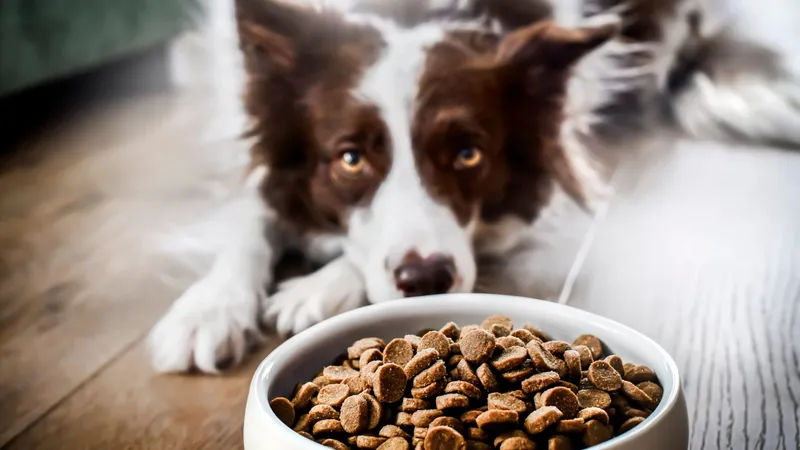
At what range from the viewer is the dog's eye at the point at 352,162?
2.89ft

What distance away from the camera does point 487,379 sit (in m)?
0.55

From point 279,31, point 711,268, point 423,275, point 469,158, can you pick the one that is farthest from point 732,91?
point 279,31

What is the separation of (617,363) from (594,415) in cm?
7

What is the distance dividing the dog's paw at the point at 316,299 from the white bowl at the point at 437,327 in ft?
0.75

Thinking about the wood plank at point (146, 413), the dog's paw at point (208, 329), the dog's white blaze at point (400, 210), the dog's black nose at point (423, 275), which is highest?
the dog's white blaze at point (400, 210)

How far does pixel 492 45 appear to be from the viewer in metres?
0.91

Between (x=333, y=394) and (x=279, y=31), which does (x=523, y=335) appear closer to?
(x=333, y=394)

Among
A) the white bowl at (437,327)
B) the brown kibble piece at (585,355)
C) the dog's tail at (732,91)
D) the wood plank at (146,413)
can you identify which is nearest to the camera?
the white bowl at (437,327)

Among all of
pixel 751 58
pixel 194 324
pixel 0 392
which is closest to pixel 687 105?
pixel 751 58

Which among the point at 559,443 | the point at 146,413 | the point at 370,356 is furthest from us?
the point at 146,413

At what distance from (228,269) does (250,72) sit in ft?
0.75

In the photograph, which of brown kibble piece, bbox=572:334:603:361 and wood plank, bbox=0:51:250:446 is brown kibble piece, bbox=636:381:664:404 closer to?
brown kibble piece, bbox=572:334:603:361

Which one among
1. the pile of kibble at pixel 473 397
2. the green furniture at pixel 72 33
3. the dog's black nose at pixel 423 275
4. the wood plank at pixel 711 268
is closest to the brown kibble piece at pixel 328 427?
the pile of kibble at pixel 473 397

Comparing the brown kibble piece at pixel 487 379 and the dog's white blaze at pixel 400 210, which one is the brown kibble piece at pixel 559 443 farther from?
the dog's white blaze at pixel 400 210
